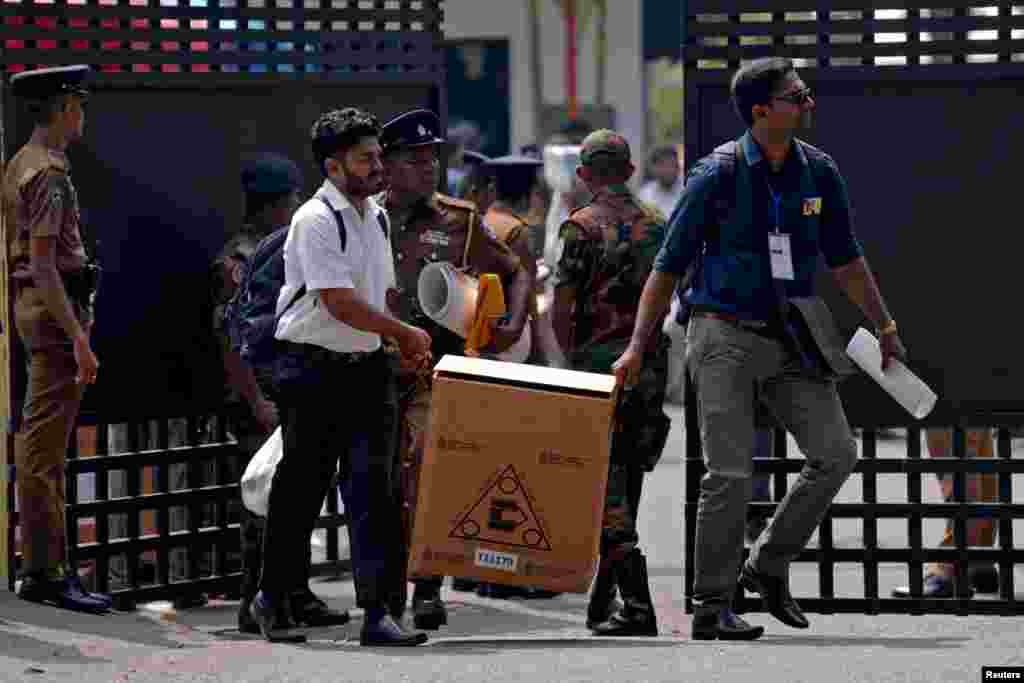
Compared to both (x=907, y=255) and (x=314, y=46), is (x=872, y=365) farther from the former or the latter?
(x=314, y=46)

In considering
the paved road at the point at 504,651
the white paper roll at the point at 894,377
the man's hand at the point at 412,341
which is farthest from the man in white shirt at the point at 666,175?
the man's hand at the point at 412,341

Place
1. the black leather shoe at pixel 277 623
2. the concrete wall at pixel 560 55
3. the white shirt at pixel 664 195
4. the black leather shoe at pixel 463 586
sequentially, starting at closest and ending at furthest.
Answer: the black leather shoe at pixel 277 623 → the black leather shoe at pixel 463 586 → the white shirt at pixel 664 195 → the concrete wall at pixel 560 55

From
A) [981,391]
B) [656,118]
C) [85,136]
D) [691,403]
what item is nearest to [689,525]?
[691,403]

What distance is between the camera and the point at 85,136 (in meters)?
10.1

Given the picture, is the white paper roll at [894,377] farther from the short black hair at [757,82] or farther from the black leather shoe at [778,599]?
the short black hair at [757,82]

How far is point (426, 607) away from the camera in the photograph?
32.5ft

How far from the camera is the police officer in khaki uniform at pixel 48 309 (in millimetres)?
9516

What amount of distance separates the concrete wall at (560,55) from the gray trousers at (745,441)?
30.3m

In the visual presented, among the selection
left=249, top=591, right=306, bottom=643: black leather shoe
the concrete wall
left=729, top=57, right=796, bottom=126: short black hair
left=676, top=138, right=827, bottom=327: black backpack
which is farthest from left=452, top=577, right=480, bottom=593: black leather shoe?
the concrete wall

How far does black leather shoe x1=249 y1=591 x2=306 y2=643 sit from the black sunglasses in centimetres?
245

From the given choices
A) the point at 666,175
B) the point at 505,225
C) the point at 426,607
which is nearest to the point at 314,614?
the point at 426,607

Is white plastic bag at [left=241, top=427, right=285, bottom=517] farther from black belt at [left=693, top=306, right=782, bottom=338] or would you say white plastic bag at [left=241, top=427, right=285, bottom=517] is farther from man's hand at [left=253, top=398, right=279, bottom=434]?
black belt at [left=693, top=306, right=782, bottom=338]

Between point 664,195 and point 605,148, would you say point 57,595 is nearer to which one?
point 605,148

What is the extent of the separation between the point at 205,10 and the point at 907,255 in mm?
2910
